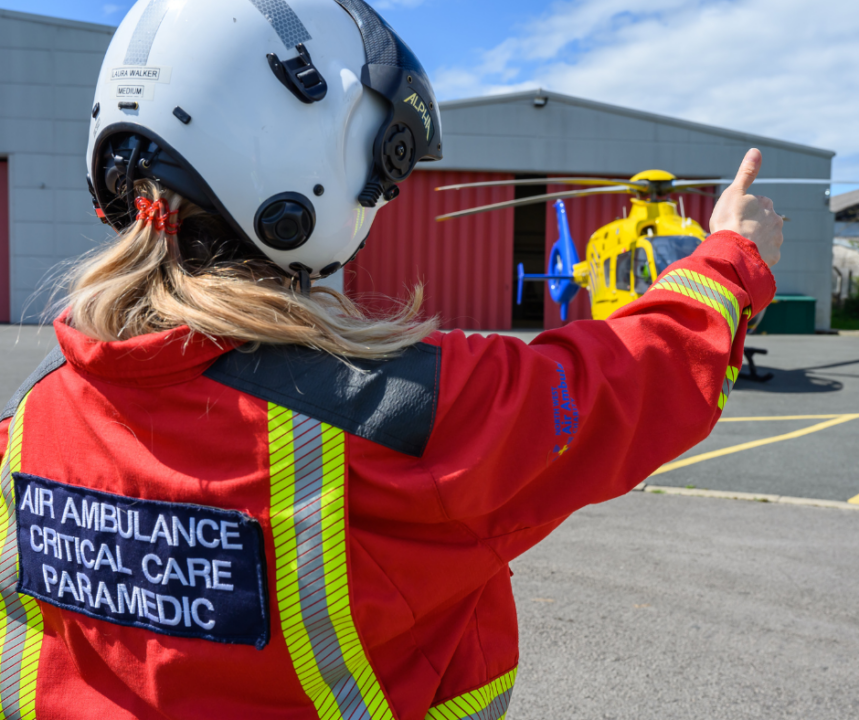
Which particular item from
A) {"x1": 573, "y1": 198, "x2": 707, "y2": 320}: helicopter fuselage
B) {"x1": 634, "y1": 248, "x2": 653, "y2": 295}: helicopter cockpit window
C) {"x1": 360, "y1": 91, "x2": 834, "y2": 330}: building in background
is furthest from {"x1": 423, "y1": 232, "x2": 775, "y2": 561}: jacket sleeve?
{"x1": 360, "y1": 91, "x2": 834, "y2": 330}: building in background

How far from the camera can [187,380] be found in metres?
0.95

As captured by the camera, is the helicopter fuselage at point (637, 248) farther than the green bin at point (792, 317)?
No

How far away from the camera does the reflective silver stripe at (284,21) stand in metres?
1.20

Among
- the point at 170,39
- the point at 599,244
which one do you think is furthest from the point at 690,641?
the point at 599,244

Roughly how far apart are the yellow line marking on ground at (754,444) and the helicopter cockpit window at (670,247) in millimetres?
2809

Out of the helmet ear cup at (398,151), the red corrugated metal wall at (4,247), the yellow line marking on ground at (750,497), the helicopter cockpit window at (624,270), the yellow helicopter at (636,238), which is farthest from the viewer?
the red corrugated metal wall at (4,247)

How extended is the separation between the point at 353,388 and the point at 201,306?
238 mm

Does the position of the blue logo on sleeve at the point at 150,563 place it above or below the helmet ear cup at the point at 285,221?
below

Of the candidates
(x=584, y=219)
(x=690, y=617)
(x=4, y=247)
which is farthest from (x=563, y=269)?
(x=4, y=247)

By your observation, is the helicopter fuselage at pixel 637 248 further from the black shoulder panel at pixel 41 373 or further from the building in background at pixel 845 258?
the building in background at pixel 845 258

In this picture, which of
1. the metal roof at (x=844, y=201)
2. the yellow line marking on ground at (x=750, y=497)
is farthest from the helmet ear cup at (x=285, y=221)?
the metal roof at (x=844, y=201)

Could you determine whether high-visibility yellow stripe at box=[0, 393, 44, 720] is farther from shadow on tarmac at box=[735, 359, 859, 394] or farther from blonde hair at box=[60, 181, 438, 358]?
shadow on tarmac at box=[735, 359, 859, 394]

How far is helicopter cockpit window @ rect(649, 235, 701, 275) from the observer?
9453 mm

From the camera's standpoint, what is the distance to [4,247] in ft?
57.6
